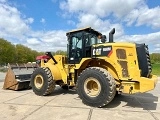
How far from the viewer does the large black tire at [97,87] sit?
243 inches

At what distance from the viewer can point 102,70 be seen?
6445 mm

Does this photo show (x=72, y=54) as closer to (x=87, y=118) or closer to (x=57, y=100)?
(x=57, y=100)

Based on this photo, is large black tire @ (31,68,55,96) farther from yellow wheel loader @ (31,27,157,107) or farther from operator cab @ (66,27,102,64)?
operator cab @ (66,27,102,64)

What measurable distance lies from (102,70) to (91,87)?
74 cm

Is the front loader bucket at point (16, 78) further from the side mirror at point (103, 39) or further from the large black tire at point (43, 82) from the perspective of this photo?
the side mirror at point (103, 39)

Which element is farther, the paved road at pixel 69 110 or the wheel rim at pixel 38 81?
the wheel rim at pixel 38 81

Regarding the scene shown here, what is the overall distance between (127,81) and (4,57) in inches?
1929

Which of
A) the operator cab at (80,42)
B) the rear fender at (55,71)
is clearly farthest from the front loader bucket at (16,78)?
the operator cab at (80,42)

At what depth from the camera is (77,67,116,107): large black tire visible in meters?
6.17

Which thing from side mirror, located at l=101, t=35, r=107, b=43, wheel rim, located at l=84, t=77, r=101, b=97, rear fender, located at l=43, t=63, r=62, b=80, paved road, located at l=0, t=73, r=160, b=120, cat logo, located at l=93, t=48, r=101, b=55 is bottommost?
paved road, located at l=0, t=73, r=160, b=120

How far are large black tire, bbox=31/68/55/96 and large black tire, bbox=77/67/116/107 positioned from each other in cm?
163

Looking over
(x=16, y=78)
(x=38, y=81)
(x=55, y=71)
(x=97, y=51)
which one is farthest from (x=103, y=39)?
(x=16, y=78)

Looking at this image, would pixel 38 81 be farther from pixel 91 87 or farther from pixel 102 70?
pixel 102 70

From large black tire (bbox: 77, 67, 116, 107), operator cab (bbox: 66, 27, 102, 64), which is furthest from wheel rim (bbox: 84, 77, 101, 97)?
operator cab (bbox: 66, 27, 102, 64)
